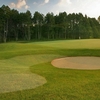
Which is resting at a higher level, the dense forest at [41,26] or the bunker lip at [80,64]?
the dense forest at [41,26]

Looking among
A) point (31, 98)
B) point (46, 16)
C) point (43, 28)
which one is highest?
point (46, 16)

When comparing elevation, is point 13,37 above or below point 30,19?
below

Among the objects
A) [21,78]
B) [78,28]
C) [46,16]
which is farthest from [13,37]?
[21,78]

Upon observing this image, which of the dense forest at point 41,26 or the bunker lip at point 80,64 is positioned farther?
the dense forest at point 41,26

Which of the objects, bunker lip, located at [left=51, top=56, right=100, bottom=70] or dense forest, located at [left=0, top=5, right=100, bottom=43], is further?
dense forest, located at [left=0, top=5, right=100, bottom=43]

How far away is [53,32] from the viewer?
7325 cm

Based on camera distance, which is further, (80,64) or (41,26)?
(41,26)

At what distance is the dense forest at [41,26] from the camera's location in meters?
64.7

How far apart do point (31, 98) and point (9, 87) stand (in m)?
1.46

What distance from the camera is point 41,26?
242 feet

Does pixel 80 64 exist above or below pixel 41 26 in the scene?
below

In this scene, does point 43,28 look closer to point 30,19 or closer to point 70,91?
point 30,19

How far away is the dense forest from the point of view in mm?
64662

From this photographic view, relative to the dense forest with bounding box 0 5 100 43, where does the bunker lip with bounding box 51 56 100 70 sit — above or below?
below
